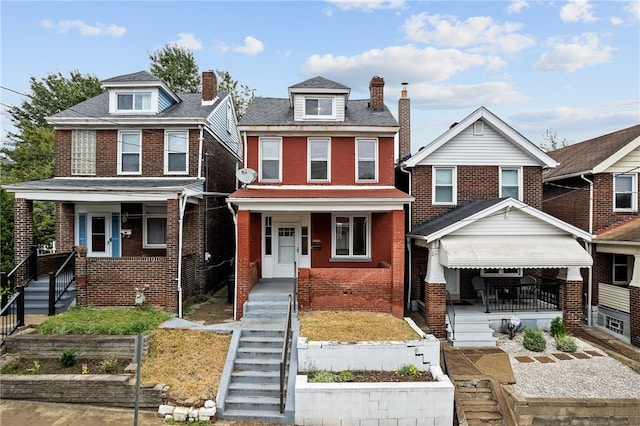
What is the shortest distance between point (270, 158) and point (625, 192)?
13821 mm

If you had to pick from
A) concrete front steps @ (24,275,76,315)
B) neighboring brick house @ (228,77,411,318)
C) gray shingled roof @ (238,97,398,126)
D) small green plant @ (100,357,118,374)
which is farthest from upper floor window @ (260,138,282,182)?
concrete front steps @ (24,275,76,315)

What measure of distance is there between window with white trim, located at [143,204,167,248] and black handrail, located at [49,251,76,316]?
8.40ft

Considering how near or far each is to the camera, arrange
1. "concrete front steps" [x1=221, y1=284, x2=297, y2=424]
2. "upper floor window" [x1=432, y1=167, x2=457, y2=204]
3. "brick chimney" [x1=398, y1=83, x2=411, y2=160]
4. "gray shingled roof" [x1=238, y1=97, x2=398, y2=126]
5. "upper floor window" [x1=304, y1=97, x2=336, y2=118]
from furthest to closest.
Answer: "brick chimney" [x1=398, y1=83, x2=411, y2=160]
"upper floor window" [x1=432, y1=167, x2=457, y2=204]
"upper floor window" [x1=304, y1=97, x2=336, y2=118]
"gray shingled roof" [x1=238, y1=97, x2=398, y2=126]
"concrete front steps" [x1=221, y1=284, x2=297, y2=424]

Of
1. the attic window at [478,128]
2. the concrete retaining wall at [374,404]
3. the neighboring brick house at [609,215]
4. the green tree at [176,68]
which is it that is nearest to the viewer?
the concrete retaining wall at [374,404]

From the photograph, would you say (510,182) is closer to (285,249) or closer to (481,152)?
(481,152)

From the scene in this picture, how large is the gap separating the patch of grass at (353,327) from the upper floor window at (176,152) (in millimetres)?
7791

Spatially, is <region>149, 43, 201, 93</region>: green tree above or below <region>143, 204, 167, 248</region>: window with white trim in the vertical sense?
above

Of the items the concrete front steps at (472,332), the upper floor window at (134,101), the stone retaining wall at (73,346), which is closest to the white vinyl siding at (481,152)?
the concrete front steps at (472,332)

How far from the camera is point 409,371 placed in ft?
27.5

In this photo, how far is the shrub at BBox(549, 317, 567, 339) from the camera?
11.7 meters

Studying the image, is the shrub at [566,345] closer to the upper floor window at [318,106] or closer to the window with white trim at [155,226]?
the upper floor window at [318,106]

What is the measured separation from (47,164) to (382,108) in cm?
2497

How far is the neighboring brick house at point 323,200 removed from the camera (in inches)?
453

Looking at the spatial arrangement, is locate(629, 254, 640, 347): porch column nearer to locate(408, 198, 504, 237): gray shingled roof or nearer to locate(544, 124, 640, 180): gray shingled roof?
locate(544, 124, 640, 180): gray shingled roof
